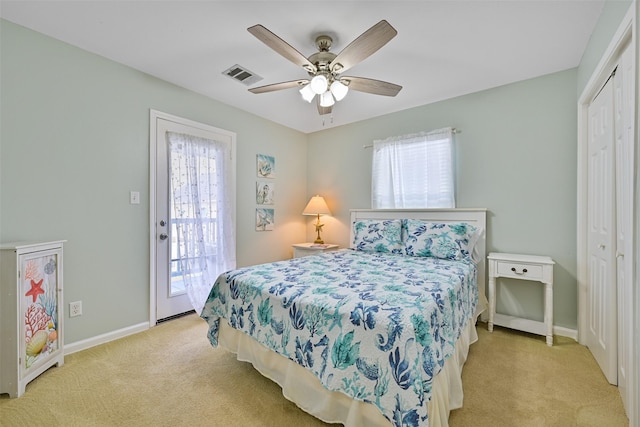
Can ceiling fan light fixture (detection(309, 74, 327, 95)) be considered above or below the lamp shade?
above

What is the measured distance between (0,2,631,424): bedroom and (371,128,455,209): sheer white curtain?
160 millimetres

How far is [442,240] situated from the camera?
272 cm

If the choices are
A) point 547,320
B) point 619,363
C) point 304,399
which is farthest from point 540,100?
point 304,399

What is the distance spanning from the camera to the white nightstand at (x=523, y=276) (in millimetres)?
2402

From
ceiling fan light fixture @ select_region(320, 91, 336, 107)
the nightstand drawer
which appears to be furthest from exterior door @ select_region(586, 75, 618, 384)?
ceiling fan light fixture @ select_region(320, 91, 336, 107)

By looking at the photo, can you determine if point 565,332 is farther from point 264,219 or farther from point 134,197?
point 134,197

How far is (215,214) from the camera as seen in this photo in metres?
3.29

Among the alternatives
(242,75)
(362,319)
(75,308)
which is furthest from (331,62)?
(75,308)

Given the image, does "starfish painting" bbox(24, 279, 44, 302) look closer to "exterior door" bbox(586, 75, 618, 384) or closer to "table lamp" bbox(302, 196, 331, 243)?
"table lamp" bbox(302, 196, 331, 243)

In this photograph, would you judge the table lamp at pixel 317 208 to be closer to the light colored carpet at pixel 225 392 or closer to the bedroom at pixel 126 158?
the bedroom at pixel 126 158

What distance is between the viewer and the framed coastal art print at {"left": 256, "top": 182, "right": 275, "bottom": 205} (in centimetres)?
385

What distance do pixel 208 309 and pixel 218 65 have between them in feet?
7.16

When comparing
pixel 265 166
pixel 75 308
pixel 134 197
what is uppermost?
pixel 265 166

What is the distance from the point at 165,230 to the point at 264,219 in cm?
133
